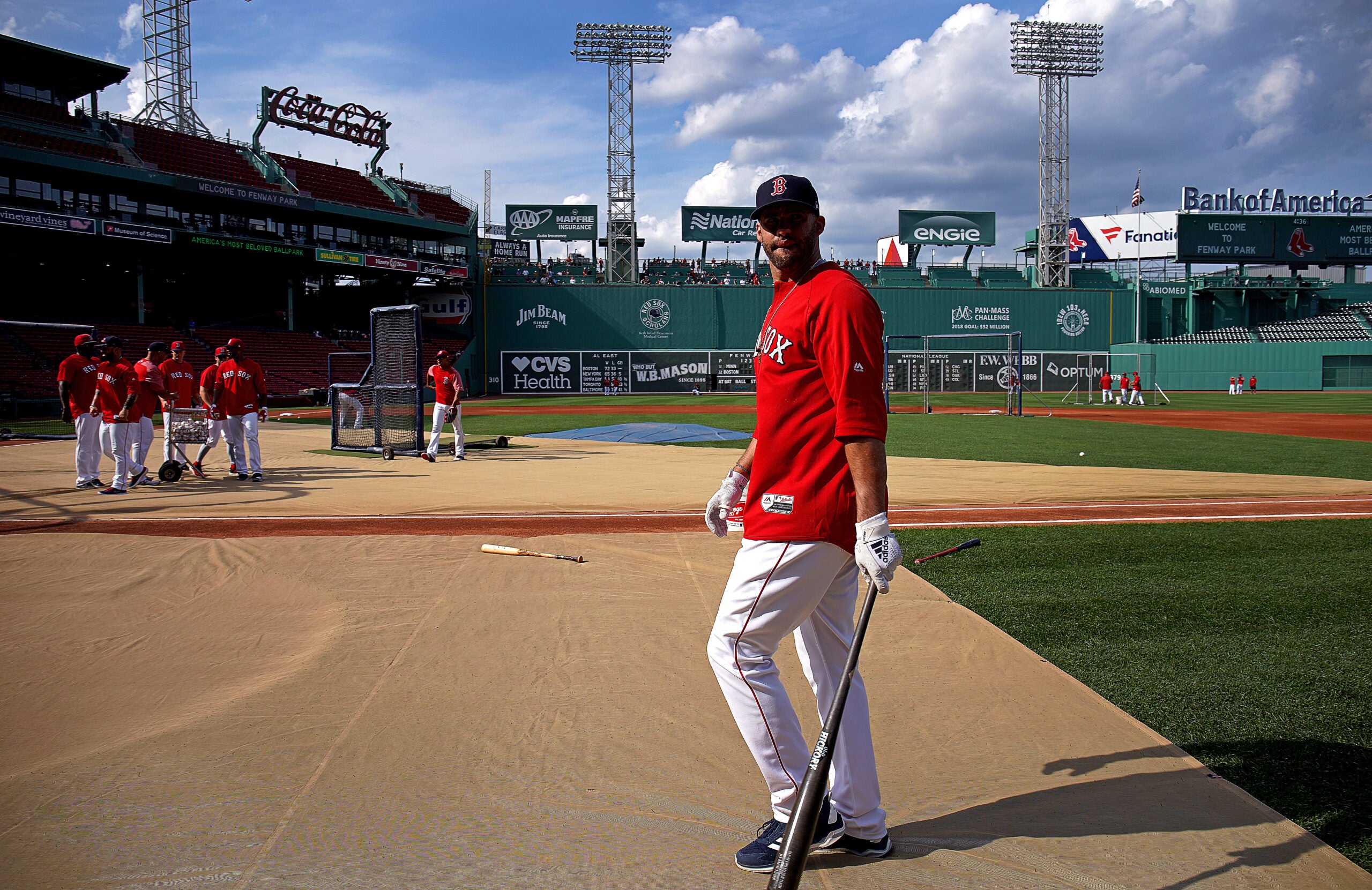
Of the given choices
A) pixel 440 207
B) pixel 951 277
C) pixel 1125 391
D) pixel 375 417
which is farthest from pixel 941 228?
pixel 375 417

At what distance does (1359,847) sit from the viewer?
2.60 meters

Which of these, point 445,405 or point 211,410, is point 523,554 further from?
point 445,405

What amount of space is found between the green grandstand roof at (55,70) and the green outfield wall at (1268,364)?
2300 inches

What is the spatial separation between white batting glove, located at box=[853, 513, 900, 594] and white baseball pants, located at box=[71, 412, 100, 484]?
12.5 metres

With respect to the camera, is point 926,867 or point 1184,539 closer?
point 926,867

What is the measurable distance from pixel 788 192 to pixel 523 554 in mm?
4483

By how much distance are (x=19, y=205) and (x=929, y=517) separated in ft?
133

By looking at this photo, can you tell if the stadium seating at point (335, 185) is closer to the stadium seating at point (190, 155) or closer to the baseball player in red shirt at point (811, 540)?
the stadium seating at point (190, 155)

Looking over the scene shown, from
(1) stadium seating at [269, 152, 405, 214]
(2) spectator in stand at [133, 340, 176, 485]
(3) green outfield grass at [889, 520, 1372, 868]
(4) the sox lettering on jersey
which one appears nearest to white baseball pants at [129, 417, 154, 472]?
(2) spectator in stand at [133, 340, 176, 485]

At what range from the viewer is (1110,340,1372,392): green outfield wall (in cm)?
4988

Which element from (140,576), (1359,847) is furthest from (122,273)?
(1359,847)

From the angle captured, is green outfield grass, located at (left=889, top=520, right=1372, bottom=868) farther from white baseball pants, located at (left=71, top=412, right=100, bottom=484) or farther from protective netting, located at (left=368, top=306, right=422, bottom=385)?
protective netting, located at (left=368, top=306, right=422, bottom=385)

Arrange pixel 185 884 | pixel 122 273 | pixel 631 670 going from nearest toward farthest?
1. pixel 185 884
2. pixel 631 670
3. pixel 122 273

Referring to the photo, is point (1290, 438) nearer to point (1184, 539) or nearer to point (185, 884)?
point (1184, 539)
